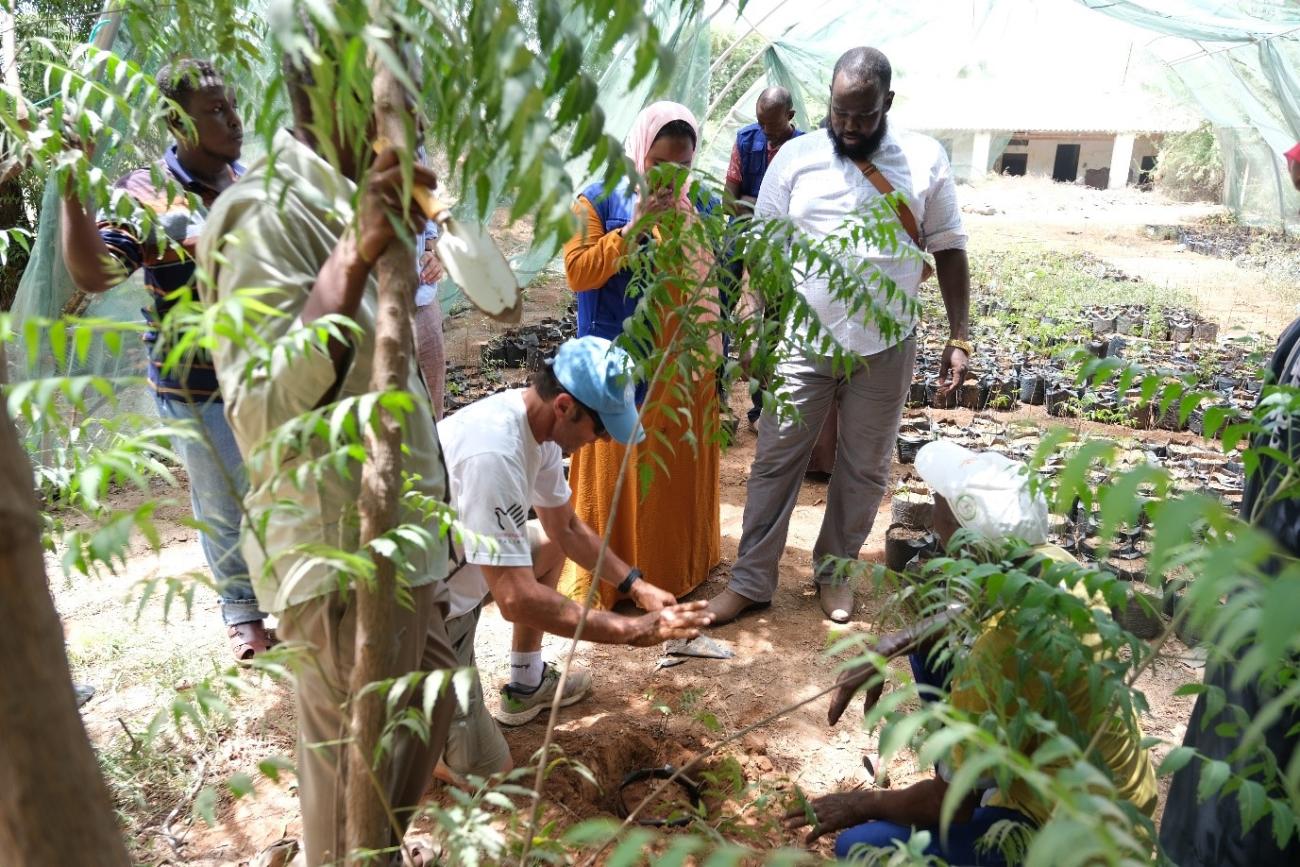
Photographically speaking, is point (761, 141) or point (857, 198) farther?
point (761, 141)

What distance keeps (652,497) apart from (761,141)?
7.31 feet

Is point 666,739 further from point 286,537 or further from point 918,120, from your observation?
point 918,120

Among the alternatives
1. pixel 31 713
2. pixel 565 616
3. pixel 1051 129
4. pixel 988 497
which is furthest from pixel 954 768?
pixel 1051 129

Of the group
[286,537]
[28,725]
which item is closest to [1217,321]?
[286,537]

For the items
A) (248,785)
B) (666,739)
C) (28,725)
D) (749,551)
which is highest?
(28,725)

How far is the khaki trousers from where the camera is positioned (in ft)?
4.90

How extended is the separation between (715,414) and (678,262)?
2.01ft

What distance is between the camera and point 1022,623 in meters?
1.33

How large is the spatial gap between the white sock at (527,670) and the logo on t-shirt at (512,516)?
0.76 m

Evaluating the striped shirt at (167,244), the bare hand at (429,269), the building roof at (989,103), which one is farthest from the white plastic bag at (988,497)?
the building roof at (989,103)

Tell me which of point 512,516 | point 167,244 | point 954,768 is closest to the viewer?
point 954,768

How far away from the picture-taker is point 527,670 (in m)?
2.88

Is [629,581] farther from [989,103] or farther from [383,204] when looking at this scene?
[989,103]

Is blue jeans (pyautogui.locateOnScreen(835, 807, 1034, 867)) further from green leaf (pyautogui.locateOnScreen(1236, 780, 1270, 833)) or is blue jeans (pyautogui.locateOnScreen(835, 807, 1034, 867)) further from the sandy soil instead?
green leaf (pyautogui.locateOnScreen(1236, 780, 1270, 833))
